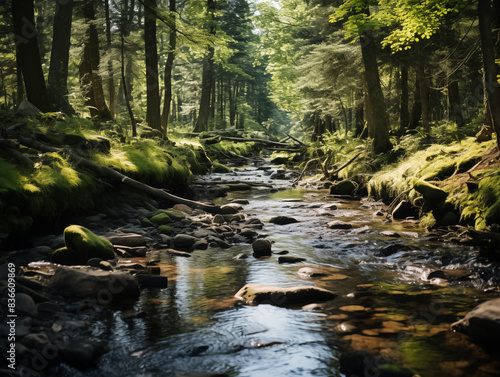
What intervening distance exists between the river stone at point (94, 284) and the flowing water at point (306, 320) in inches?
10.2

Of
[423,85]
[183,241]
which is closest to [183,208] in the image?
[183,241]

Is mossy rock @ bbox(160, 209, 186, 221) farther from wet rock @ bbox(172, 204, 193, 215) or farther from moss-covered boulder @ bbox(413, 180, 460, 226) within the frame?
moss-covered boulder @ bbox(413, 180, 460, 226)

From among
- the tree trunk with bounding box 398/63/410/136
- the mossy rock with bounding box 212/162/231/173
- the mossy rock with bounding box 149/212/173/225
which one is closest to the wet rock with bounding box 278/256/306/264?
the mossy rock with bounding box 149/212/173/225

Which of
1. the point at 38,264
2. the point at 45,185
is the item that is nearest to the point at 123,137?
the point at 45,185

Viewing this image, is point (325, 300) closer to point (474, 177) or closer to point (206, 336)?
point (206, 336)

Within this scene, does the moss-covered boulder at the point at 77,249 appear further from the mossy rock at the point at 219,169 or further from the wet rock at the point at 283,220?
the mossy rock at the point at 219,169

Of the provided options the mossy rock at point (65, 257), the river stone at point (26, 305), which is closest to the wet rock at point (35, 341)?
the river stone at point (26, 305)

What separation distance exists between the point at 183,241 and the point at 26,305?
3.59 metres

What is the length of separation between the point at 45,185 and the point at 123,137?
565 cm

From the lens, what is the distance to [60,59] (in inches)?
481

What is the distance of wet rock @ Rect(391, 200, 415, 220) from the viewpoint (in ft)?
32.6

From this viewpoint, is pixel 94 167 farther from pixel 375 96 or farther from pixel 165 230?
pixel 375 96

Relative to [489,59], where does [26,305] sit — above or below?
below

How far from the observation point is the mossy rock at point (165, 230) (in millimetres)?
8281
